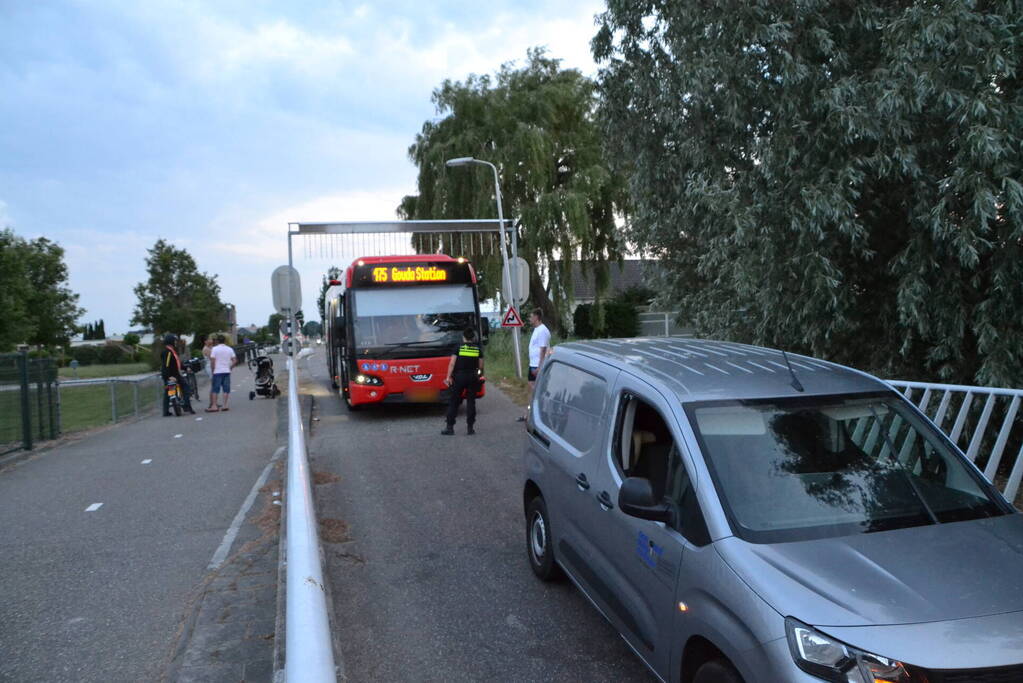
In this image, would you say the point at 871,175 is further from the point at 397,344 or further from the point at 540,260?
the point at 540,260

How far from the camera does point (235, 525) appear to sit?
24.0 feet

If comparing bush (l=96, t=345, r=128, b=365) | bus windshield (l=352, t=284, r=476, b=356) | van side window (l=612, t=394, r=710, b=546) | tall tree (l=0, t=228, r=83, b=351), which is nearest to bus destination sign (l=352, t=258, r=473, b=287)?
bus windshield (l=352, t=284, r=476, b=356)

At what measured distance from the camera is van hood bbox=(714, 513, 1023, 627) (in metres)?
2.65

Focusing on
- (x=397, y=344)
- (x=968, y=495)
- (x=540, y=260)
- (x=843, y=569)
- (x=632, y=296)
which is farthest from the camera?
(x=632, y=296)

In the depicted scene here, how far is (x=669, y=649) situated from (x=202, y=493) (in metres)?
6.82

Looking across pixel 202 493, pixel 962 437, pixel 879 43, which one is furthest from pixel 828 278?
pixel 202 493

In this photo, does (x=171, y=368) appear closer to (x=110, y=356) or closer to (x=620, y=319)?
(x=620, y=319)

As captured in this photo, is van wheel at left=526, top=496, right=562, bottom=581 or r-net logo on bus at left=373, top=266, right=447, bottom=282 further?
r-net logo on bus at left=373, top=266, right=447, bottom=282

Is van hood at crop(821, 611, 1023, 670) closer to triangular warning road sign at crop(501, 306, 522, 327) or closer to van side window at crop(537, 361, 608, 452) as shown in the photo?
van side window at crop(537, 361, 608, 452)

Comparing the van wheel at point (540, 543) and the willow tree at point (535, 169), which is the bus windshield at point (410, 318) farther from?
the willow tree at point (535, 169)

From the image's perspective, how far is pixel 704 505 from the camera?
10.8 feet

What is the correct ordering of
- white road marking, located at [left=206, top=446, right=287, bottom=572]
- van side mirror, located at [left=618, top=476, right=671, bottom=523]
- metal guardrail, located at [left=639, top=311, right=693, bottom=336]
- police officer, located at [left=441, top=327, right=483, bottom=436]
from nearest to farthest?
1. van side mirror, located at [left=618, top=476, right=671, bottom=523]
2. white road marking, located at [left=206, top=446, right=287, bottom=572]
3. police officer, located at [left=441, top=327, right=483, bottom=436]
4. metal guardrail, located at [left=639, top=311, right=693, bottom=336]

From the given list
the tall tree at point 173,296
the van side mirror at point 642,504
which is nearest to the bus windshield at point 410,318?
the van side mirror at point 642,504

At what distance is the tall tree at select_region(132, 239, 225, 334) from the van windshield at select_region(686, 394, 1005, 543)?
63887 millimetres
